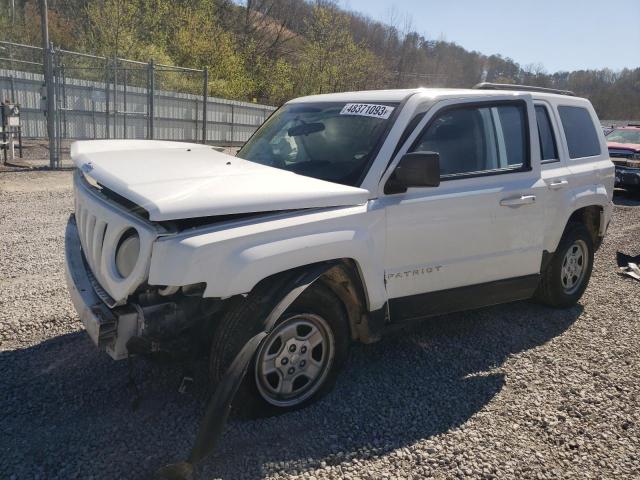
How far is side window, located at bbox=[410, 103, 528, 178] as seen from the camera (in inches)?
146

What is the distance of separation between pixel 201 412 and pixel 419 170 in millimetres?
1915

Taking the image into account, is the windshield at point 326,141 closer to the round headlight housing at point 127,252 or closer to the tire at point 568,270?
the round headlight housing at point 127,252

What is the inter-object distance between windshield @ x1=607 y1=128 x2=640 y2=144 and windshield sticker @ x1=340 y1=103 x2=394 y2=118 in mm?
14141

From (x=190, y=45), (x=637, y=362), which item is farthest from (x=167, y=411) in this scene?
(x=190, y=45)

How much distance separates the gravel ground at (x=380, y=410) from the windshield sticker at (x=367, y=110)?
1750 millimetres

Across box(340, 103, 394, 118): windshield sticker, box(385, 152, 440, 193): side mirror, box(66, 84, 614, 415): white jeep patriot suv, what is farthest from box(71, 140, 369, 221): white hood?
box(340, 103, 394, 118): windshield sticker

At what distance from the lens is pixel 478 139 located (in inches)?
156

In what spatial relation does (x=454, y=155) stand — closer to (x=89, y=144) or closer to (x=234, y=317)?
(x=234, y=317)

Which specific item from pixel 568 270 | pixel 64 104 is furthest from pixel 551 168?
pixel 64 104

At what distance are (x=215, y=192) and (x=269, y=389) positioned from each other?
1159 mm

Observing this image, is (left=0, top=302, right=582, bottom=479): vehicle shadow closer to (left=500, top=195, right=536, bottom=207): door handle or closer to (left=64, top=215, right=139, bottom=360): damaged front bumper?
(left=64, top=215, right=139, bottom=360): damaged front bumper

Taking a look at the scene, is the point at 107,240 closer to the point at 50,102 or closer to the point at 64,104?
the point at 50,102

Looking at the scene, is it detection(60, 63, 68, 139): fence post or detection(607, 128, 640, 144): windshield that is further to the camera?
detection(607, 128, 640, 144): windshield

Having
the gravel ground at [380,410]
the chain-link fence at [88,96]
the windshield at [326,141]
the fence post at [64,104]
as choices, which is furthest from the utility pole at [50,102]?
the windshield at [326,141]
